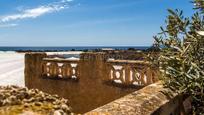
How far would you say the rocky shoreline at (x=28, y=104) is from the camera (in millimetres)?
4887

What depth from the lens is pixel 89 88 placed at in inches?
400

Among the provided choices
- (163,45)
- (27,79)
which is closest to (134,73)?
(27,79)

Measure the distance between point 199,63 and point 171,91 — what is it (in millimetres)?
396

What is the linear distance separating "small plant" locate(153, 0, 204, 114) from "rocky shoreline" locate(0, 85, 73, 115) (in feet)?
5.46

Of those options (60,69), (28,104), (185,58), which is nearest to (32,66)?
(60,69)

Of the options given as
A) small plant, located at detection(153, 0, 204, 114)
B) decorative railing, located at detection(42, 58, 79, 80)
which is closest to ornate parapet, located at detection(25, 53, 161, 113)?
decorative railing, located at detection(42, 58, 79, 80)

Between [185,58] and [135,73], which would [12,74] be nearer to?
[135,73]

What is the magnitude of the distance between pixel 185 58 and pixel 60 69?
798 cm

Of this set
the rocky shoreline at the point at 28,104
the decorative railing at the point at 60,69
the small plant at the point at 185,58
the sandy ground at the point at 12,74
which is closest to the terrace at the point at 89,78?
the decorative railing at the point at 60,69

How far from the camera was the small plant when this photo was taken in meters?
3.36

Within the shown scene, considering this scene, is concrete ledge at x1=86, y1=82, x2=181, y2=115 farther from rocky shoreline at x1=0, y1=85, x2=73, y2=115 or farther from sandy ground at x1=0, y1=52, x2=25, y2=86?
sandy ground at x1=0, y1=52, x2=25, y2=86

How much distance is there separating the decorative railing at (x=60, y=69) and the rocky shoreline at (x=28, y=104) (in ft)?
14.9

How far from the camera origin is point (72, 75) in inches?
422

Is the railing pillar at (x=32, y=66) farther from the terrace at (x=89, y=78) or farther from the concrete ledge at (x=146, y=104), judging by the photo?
the concrete ledge at (x=146, y=104)
